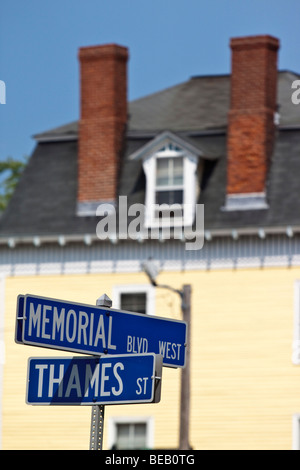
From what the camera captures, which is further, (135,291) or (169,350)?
(135,291)

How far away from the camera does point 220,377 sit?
76.8 ft

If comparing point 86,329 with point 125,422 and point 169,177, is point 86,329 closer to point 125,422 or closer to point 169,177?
point 125,422

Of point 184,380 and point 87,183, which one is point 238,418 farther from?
point 87,183

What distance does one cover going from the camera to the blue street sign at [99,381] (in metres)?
7.11

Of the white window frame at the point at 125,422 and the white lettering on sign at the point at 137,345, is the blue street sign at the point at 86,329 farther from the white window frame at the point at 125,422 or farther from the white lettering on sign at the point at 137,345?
the white window frame at the point at 125,422

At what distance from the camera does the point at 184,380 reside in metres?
22.8

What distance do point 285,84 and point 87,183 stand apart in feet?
19.5

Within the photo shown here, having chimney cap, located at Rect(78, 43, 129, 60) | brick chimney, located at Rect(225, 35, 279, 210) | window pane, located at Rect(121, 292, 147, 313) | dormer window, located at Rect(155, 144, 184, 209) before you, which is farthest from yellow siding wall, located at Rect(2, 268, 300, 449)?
chimney cap, located at Rect(78, 43, 129, 60)

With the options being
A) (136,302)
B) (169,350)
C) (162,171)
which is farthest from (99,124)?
(169,350)

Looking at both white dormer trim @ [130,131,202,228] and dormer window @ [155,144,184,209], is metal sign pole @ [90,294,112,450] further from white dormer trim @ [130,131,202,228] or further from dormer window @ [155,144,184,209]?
dormer window @ [155,144,184,209]

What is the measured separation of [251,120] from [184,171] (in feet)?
6.09
